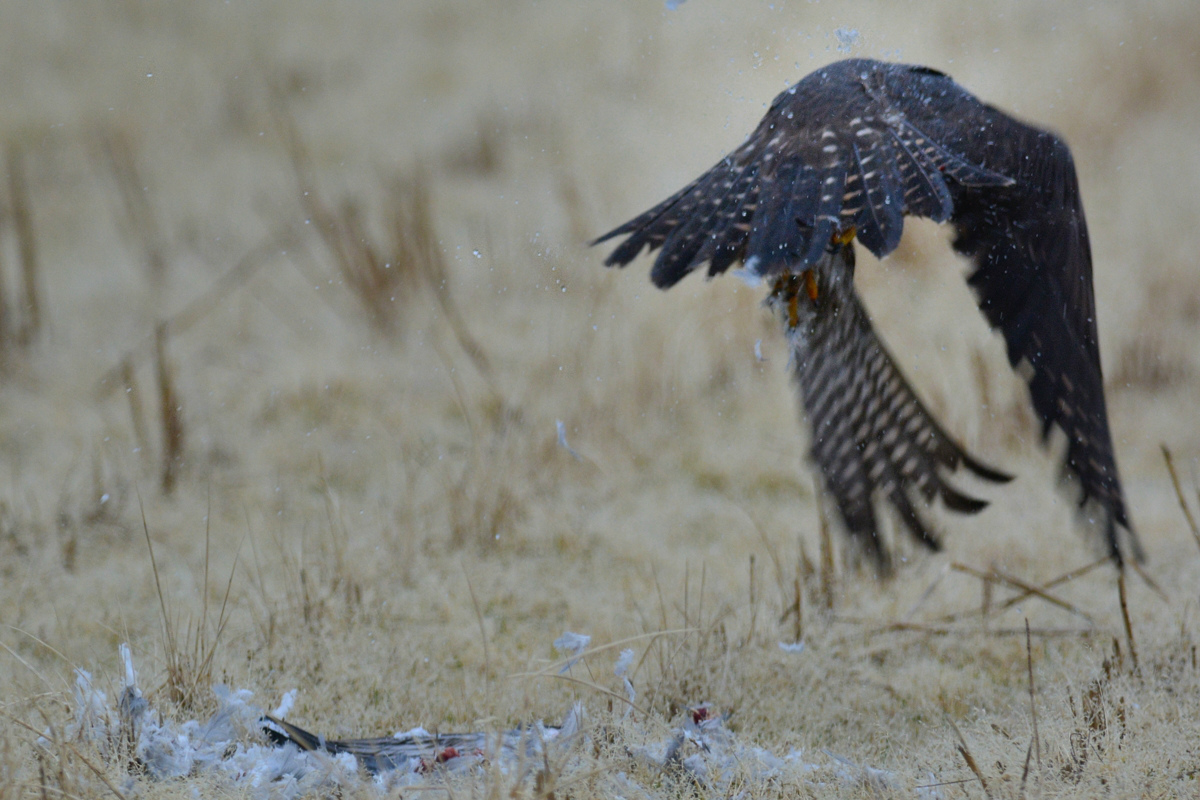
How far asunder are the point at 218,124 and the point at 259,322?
2.97 m

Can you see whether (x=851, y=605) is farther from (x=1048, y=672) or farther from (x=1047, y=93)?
(x=1047, y=93)

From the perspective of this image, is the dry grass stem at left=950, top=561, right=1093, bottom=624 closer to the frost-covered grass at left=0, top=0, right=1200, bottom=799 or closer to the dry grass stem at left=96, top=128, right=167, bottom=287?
the frost-covered grass at left=0, top=0, right=1200, bottom=799

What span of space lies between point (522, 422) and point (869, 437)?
1522mm

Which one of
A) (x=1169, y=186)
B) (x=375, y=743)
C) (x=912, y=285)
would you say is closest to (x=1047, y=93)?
(x=1169, y=186)

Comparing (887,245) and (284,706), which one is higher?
(887,245)

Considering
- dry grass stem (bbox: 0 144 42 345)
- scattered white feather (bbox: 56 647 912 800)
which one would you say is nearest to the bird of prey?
scattered white feather (bbox: 56 647 912 800)

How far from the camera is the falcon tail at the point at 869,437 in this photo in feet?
9.84

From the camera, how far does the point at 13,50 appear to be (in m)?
8.34

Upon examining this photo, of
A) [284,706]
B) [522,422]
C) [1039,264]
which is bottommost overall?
[284,706]

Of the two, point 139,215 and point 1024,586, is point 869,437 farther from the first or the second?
point 139,215

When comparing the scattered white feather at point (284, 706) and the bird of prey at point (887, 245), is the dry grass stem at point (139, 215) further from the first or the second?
the bird of prey at point (887, 245)

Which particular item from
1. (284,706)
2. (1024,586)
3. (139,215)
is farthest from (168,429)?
(1024,586)

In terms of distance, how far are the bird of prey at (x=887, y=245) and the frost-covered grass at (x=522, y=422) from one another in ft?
1.12

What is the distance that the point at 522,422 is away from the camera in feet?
13.4
